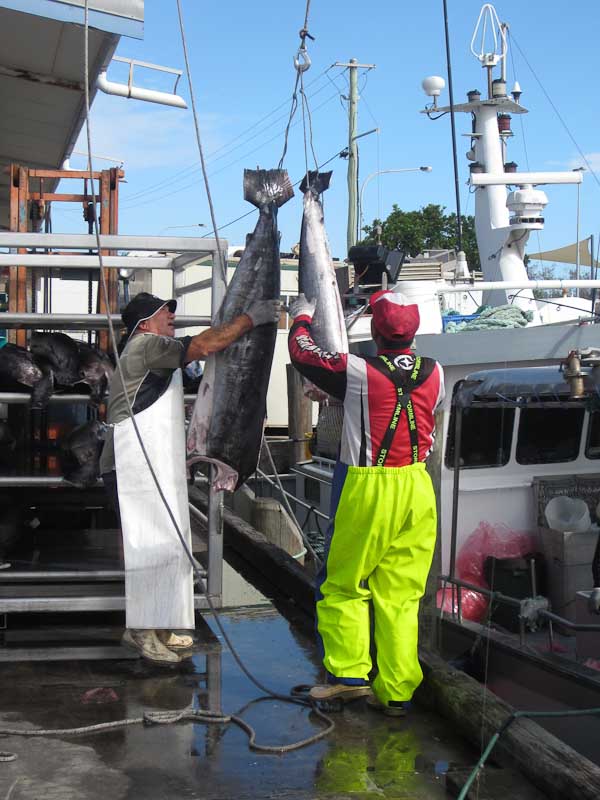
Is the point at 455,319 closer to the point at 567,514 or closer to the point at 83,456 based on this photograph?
the point at 567,514

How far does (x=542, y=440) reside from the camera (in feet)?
28.0

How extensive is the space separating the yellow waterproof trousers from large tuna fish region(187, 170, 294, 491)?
2.52 ft

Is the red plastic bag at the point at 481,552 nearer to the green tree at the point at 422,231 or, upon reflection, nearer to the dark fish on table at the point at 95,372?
the dark fish on table at the point at 95,372

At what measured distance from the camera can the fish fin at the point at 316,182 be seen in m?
4.84

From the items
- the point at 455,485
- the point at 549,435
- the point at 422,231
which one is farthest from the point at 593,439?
the point at 422,231

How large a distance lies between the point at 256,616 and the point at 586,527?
133 inches

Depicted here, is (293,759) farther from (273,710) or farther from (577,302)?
(577,302)

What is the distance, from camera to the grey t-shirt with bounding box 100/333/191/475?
4.80 m

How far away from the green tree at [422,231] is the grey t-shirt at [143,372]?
37.3 meters

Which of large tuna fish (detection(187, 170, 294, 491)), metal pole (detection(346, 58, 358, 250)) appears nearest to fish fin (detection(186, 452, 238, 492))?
large tuna fish (detection(187, 170, 294, 491))

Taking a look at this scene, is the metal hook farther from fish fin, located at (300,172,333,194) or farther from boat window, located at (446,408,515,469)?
boat window, located at (446,408,515,469)

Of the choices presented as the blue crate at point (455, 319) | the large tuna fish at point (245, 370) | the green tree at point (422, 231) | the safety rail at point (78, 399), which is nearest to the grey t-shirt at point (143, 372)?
the large tuna fish at point (245, 370)

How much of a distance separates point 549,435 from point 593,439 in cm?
45

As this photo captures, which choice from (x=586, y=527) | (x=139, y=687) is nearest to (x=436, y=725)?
(x=139, y=687)
